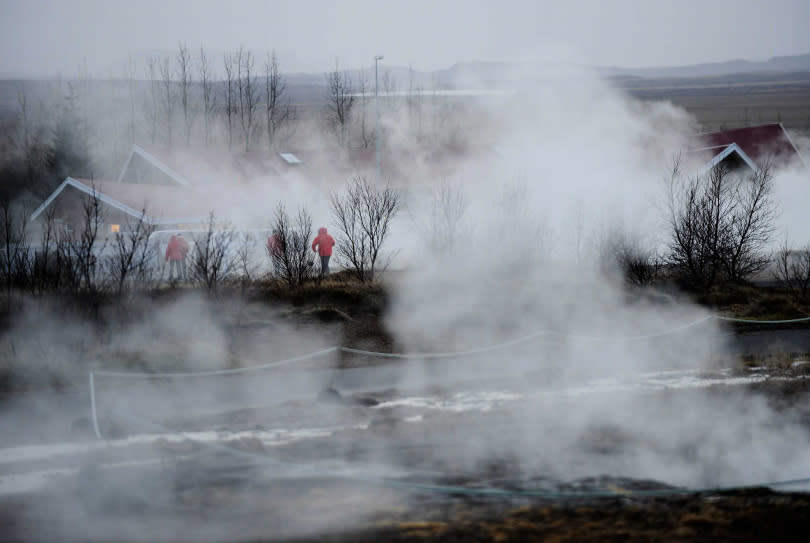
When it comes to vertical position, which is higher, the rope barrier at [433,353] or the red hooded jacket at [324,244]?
the red hooded jacket at [324,244]

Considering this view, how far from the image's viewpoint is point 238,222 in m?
26.4

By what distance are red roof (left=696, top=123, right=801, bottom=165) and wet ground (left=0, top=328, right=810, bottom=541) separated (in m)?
24.1

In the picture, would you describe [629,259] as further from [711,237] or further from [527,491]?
[527,491]

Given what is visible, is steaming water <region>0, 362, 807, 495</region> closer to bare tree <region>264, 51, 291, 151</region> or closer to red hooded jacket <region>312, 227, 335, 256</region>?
red hooded jacket <region>312, 227, 335, 256</region>

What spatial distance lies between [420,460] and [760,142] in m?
32.1

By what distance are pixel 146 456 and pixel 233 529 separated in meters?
2.43

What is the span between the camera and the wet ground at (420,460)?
7.08 metres

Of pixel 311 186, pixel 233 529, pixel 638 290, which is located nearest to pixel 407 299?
pixel 638 290

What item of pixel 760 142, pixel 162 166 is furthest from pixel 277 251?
pixel 760 142

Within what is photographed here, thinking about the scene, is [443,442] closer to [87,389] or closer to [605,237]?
[87,389]

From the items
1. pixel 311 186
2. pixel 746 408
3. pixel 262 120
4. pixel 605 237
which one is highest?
pixel 262 120

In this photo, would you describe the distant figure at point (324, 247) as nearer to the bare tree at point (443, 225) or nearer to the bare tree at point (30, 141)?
the bare tree at point (443, 225)

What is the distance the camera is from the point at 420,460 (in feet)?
28.9

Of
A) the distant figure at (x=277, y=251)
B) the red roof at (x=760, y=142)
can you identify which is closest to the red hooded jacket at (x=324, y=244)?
the distant figure at (x=277, y=251)
